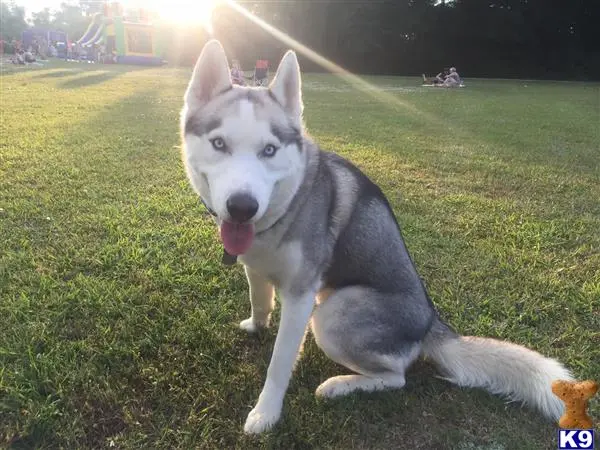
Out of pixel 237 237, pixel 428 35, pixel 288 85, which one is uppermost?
pixel 428 35

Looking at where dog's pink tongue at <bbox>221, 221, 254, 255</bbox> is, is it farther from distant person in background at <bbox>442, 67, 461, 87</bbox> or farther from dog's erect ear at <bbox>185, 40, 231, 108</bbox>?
distant person in background at <bbox>442, 67, 461, 87</bbox>

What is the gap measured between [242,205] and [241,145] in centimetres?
33

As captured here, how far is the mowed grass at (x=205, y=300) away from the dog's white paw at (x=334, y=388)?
0.06 meters

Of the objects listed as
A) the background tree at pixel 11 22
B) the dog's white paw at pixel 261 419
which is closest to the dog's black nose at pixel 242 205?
the dog's white paw at pixel 261 419

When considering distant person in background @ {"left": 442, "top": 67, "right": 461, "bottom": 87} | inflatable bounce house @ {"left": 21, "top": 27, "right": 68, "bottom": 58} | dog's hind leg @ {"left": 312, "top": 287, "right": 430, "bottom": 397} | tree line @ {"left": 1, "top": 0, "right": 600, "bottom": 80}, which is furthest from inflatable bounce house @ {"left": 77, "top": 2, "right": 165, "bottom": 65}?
dog's hind leg @ {"left": 312, "top": 287, "right": 430, "bottom": 397}

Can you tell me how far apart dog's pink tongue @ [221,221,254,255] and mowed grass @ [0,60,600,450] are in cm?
84

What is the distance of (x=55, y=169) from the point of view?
5.87 meters

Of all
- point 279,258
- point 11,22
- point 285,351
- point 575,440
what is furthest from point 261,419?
point 11,22

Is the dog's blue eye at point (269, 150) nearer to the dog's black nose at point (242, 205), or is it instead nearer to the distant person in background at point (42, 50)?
the dog's black nose at point (242, 205)

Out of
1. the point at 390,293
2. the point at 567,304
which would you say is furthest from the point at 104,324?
the point at 567,304

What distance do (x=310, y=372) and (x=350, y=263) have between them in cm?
70

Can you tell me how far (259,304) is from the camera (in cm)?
296

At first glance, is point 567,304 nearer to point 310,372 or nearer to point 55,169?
point 310,372

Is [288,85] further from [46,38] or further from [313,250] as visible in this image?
[46,38]
